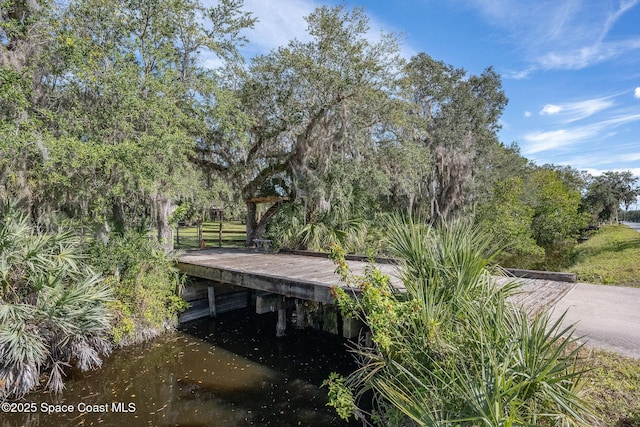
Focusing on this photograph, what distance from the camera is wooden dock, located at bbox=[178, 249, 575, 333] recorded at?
563 centimetres

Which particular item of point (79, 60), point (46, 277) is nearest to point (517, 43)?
point (79, 60)

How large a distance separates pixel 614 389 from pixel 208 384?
207 inches

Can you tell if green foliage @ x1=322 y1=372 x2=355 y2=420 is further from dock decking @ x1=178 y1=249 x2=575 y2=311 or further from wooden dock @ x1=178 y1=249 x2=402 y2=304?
wooden dock @ x1=178 y1=249 x2=402 y2=304

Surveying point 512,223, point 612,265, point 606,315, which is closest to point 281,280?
point 606,315

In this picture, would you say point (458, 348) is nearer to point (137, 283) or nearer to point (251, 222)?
point (137, 283)

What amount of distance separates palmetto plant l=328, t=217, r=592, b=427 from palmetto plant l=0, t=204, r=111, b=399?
4412 mm

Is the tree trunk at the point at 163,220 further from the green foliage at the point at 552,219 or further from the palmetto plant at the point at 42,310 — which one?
the green foliage at the point at 552,219

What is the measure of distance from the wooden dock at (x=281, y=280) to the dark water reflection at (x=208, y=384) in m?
1.16

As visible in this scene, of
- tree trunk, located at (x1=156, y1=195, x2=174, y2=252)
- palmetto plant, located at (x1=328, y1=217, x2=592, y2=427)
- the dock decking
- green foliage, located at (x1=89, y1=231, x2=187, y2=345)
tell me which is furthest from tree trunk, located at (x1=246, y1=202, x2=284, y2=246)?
palmetto plant, located at (x1=328, y1=217, x2=592, y2=427)

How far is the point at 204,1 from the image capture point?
8109mm

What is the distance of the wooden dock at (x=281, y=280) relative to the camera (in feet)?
18.5

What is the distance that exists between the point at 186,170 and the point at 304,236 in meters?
4.22

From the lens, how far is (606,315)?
5078 mm

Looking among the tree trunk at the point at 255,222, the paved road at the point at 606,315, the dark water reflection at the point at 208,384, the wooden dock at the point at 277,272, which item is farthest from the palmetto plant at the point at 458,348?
the tree trunk at the point at 255,222
